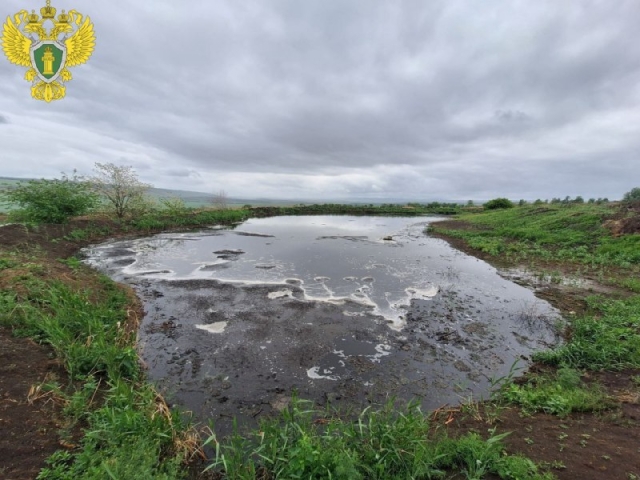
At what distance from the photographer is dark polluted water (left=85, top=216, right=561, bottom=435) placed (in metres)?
5.20

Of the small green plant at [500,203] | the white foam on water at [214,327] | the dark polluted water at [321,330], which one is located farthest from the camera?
the small green plant at [500,203]

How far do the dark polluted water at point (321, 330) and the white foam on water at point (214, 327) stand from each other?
0.03 meters

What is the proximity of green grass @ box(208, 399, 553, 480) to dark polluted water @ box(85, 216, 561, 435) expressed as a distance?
1203 millimetres

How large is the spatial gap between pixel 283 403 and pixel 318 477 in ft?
6.40

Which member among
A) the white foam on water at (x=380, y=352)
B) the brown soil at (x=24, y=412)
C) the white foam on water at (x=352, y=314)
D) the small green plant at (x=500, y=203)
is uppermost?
the small green plant at (x=500, y=203)

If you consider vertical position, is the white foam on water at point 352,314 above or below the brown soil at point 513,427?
below

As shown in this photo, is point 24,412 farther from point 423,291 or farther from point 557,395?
point 423,291

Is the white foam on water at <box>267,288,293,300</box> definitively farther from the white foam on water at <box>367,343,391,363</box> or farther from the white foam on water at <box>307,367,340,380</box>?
the white foam on water at <box>307,367,340,380</box>

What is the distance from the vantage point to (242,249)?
17.5m

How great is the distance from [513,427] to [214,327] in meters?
6.59

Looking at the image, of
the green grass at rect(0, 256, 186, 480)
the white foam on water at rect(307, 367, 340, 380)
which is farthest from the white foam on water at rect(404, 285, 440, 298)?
the green grass at rect(0, 256, 186, 480)

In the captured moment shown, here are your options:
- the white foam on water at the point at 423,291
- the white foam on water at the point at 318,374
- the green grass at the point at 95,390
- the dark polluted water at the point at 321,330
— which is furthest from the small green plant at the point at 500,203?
the green grass at the point at 95,390

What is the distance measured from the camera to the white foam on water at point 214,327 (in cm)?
719

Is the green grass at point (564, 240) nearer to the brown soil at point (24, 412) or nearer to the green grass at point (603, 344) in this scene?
the green grass at point (603, 344)
